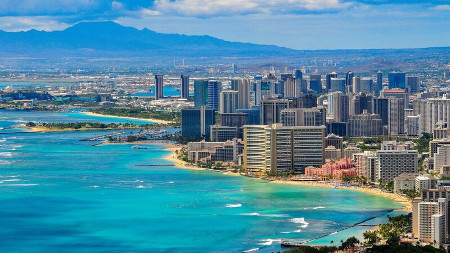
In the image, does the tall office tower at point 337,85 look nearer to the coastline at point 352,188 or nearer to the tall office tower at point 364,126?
the tall office tower at point 364,126

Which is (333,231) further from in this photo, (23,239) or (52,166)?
(52,166)

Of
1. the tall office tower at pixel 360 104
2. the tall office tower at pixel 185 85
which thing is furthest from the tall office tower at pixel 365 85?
the tall office tower at pixel 360 104

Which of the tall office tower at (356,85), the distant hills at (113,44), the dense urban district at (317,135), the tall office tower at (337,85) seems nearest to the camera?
the dense urban district at (317,135)

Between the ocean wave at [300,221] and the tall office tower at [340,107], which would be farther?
the tall office tower at [340,107]

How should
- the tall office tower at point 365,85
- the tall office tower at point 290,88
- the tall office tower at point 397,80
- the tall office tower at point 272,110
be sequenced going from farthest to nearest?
the tall office tower at point 397,80 < the tall office tower at point 365,85 < the tall office tower at point 290,88 < the tall office tower at point 272,110

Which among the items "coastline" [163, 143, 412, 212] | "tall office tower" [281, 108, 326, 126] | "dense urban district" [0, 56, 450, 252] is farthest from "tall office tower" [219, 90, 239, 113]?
"coastline" [163, 143, 412, 212]

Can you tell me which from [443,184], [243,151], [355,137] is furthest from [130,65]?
[443,184]

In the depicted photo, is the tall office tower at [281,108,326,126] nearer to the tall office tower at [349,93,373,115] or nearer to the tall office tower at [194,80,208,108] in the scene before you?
the tall office tower at [349,93,373,115]
